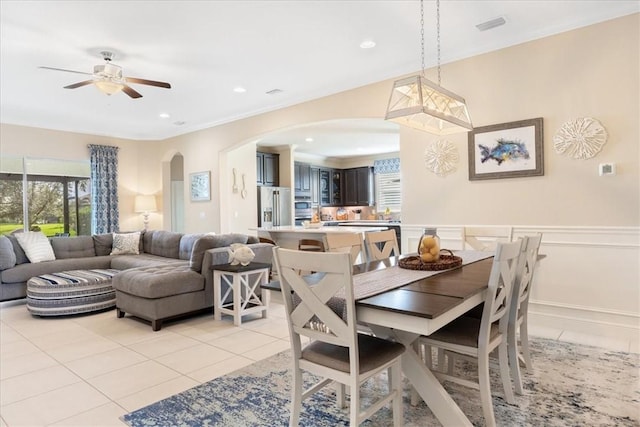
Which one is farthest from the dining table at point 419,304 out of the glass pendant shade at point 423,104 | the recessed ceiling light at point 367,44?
the recessed ceiling light at point 367,44

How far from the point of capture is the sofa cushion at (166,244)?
5776mm

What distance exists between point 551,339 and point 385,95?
10.0ft

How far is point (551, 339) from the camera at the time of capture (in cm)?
337

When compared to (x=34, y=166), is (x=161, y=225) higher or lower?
lower

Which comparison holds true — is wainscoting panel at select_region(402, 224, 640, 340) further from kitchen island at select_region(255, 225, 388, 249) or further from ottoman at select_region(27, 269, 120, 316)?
ottoman at select_region(27, 269, 120, 316)

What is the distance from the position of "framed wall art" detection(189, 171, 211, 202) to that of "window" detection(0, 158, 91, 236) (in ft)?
6.72

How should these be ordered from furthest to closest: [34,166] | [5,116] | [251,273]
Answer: [34,166], [5,116], [251,273]

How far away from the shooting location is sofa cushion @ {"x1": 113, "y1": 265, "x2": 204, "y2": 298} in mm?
3850

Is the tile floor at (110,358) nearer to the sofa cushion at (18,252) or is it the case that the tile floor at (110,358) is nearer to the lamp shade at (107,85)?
the sofa cushion at (18,252)

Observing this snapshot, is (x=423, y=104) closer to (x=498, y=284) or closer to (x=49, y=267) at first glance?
(x=498, y=284)

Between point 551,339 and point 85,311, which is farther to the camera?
point 85,311

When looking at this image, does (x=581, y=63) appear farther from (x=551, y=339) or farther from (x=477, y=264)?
(x=551, y=339)

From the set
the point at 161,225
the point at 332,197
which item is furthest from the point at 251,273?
the point at 332,197

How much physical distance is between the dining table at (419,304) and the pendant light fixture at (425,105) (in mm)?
1058
